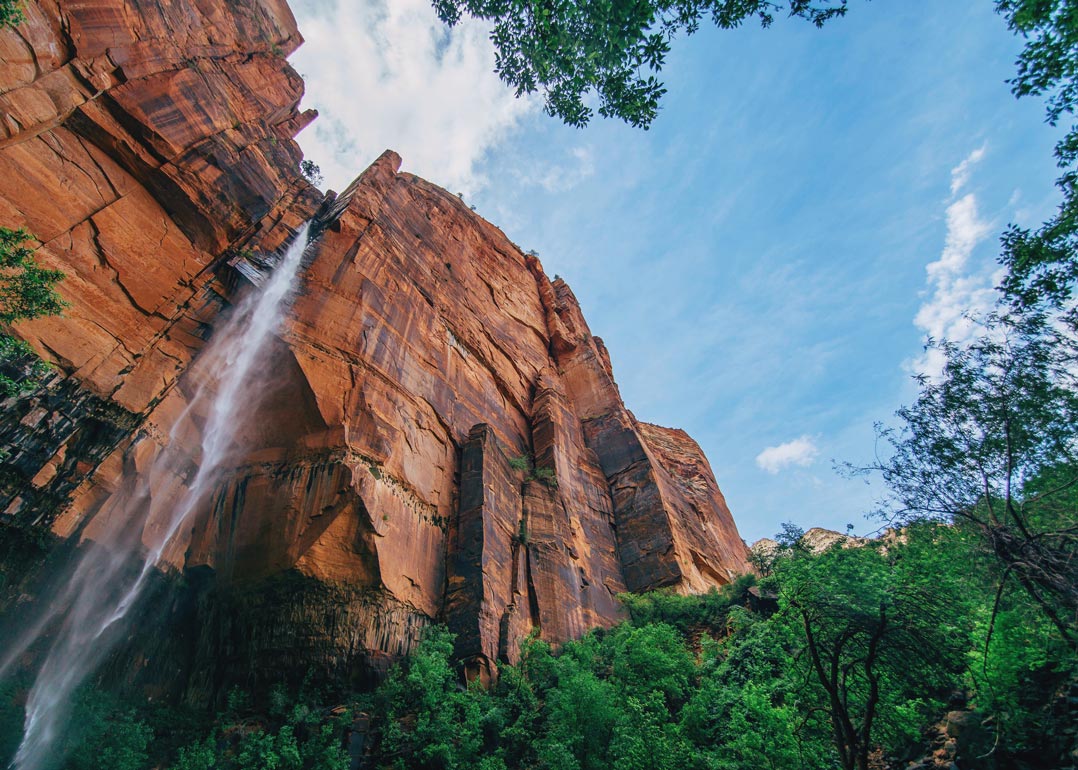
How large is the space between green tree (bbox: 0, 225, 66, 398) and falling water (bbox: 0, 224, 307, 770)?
4.08 meters

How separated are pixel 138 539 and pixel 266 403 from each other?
5.18 metres

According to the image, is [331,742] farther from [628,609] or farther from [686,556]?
[686,556]

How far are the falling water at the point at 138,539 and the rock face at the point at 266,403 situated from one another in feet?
1.38

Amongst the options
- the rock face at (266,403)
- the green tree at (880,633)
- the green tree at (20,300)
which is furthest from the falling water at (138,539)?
the green tree at (880,633)

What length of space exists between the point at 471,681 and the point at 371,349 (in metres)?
11.7

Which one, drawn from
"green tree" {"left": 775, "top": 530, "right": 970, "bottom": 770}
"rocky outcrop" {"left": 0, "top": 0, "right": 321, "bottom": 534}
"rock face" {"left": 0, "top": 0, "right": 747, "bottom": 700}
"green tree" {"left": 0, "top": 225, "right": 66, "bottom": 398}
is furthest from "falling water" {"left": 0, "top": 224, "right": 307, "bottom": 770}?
"green tree" {"left": 775, "top": 530, "right": 970, "bottom": 770}

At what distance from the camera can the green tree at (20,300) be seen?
38.8ft

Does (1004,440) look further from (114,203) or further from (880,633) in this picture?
(114,203)

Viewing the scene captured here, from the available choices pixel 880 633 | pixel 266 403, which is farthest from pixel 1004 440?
pixel 266 403

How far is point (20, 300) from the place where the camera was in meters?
12.3

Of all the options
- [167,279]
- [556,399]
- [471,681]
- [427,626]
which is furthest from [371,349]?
[556,399]

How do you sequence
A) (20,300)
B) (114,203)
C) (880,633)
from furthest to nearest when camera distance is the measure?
(114,203)
(20,300)
(880,633)

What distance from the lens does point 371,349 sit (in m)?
19.8

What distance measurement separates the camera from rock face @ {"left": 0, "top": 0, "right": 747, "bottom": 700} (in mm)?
14688
